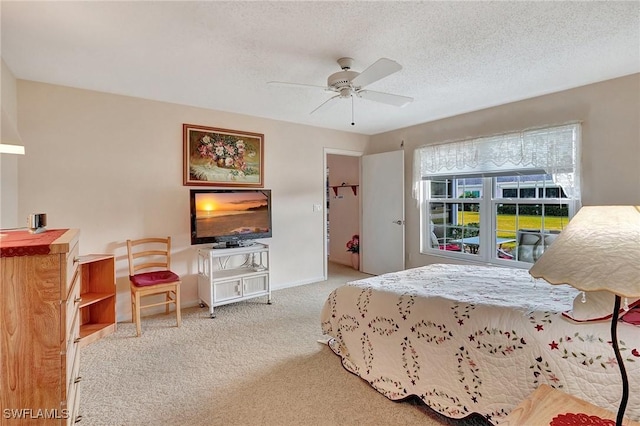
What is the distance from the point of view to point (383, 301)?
2.09m

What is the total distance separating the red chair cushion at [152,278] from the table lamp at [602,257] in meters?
3.12

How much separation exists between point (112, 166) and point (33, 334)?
8.60 ft

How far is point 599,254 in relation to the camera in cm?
86

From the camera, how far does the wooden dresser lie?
41.4 inches

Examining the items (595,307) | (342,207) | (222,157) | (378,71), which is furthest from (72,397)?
(342,207)

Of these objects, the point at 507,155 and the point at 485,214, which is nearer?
the point at 507,155

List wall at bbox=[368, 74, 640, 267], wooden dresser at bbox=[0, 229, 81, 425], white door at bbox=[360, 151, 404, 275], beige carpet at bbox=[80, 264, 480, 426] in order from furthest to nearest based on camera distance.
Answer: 1. white door at bbox=[360, 151, 404, 275]
2. wall at bbox=[368, 74, 640, 267]
3. beige carpet at bbox=[80, 264, 480, 426]
4. wooden dresser at bbox=[0, 229, 81, 425]

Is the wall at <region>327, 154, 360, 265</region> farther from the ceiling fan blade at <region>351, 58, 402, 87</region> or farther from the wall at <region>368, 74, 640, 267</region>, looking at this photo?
the ceiling fan blade at <region>351, 58, 402, 87</region>

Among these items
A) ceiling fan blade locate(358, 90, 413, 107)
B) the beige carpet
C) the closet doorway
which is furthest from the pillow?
the closet doorway

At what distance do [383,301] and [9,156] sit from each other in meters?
3.24

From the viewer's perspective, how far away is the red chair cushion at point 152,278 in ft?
9.85

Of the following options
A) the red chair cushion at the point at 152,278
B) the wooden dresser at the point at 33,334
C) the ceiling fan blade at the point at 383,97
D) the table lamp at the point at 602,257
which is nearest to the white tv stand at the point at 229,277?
the red chair cushion at the point at 152,278

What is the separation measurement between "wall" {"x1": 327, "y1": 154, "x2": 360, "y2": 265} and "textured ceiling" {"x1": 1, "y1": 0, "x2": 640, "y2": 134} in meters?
2.93

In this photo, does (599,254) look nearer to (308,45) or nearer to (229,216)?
(308,45)
